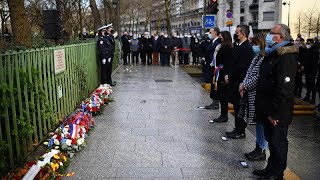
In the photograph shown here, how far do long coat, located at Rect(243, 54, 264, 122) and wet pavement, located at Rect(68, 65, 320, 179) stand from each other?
2.32 feet

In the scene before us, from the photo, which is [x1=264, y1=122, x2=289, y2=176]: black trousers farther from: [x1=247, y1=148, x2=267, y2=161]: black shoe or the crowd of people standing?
[x1=247, y1=148, x2=267, y2=161]: black shoe

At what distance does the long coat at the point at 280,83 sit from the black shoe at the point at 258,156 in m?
1.06

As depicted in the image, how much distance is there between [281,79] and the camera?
4598 millimetres

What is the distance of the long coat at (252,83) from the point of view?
5.50 metres

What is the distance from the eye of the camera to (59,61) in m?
7.61

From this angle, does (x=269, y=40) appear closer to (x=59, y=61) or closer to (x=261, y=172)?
(x=261, y=172)

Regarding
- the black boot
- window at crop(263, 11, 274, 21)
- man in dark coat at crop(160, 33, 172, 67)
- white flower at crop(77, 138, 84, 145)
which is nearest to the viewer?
the black boot

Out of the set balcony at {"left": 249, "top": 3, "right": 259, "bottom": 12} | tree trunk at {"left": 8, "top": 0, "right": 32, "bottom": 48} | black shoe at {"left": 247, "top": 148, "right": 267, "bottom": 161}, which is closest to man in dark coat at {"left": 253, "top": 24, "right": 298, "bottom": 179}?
black shoe at {"left": 247, "top": 148, "right": 267, "bottom": 161}

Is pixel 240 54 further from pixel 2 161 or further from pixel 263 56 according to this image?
pixel 2 161

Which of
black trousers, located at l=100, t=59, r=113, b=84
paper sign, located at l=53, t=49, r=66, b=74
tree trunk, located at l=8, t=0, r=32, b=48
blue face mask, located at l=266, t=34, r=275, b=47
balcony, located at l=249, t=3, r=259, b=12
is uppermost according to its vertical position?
balcony, located at l=249, t=3, r=259, b=12

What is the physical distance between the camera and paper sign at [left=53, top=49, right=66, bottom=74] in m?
7.31

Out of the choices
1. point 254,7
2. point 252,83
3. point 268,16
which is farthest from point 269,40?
point 254,7

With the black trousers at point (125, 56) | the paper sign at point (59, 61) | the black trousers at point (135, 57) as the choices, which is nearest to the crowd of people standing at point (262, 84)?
the paper sign at point (59, 61)

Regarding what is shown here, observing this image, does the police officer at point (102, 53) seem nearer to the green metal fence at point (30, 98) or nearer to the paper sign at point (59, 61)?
the green metal fence at point (30, 98)
